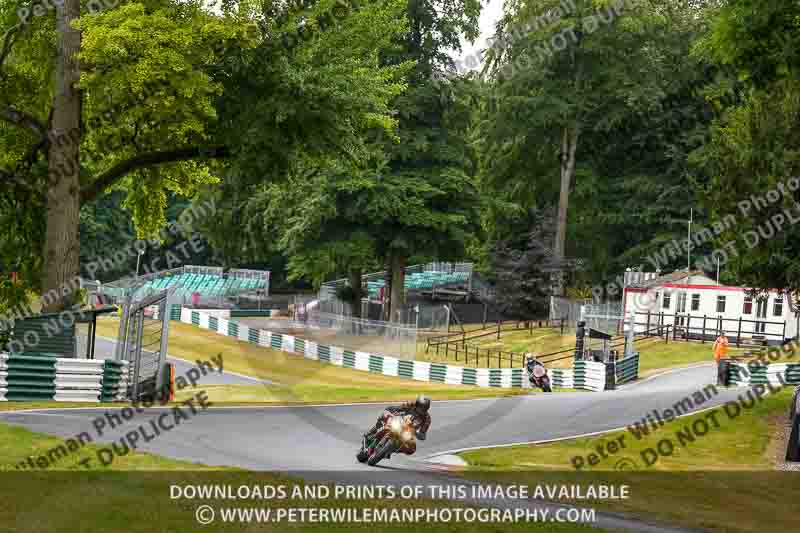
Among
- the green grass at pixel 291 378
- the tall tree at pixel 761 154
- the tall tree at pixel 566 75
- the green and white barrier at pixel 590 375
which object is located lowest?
the green grass at pixel 291 378

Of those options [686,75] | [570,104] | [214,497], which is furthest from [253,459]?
[686,75]

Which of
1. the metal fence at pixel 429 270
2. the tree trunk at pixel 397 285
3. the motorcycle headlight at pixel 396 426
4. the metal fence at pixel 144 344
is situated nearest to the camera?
the motorcycle headlight at pixel 396 426

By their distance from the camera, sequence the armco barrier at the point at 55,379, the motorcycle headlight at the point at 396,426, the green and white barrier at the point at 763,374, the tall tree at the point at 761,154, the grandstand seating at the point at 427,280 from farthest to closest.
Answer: the grandstand seating at the point at 427,280 < the green and white barrier at the point at 763,374 < the tall tree at the point at 761,154 < the armco barrier at the point at 55,379 < the motorcycle headlight at the point at 396,426

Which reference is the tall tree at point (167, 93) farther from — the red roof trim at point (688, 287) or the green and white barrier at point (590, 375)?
the red roof trim at point (688, 287)

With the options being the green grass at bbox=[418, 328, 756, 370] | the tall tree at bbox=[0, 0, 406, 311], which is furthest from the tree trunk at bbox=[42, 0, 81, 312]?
the green grass at bbox=[418, 328, 756, 370]

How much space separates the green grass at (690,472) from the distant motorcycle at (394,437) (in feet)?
3.30

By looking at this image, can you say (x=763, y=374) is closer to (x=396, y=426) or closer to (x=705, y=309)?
(x=705, y=309)

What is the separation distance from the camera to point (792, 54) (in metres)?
22.9

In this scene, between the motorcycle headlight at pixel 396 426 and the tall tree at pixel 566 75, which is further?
the tall tree at pixel 566 75

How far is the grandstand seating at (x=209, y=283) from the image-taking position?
7150 centimetres

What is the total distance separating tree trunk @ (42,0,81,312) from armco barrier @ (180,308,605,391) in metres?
18.5

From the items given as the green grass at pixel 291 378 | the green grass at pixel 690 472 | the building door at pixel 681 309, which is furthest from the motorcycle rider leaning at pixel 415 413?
the building door at pixel 681 309

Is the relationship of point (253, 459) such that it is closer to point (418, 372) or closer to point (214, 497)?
point (214, 497)

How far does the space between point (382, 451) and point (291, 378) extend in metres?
27.3
